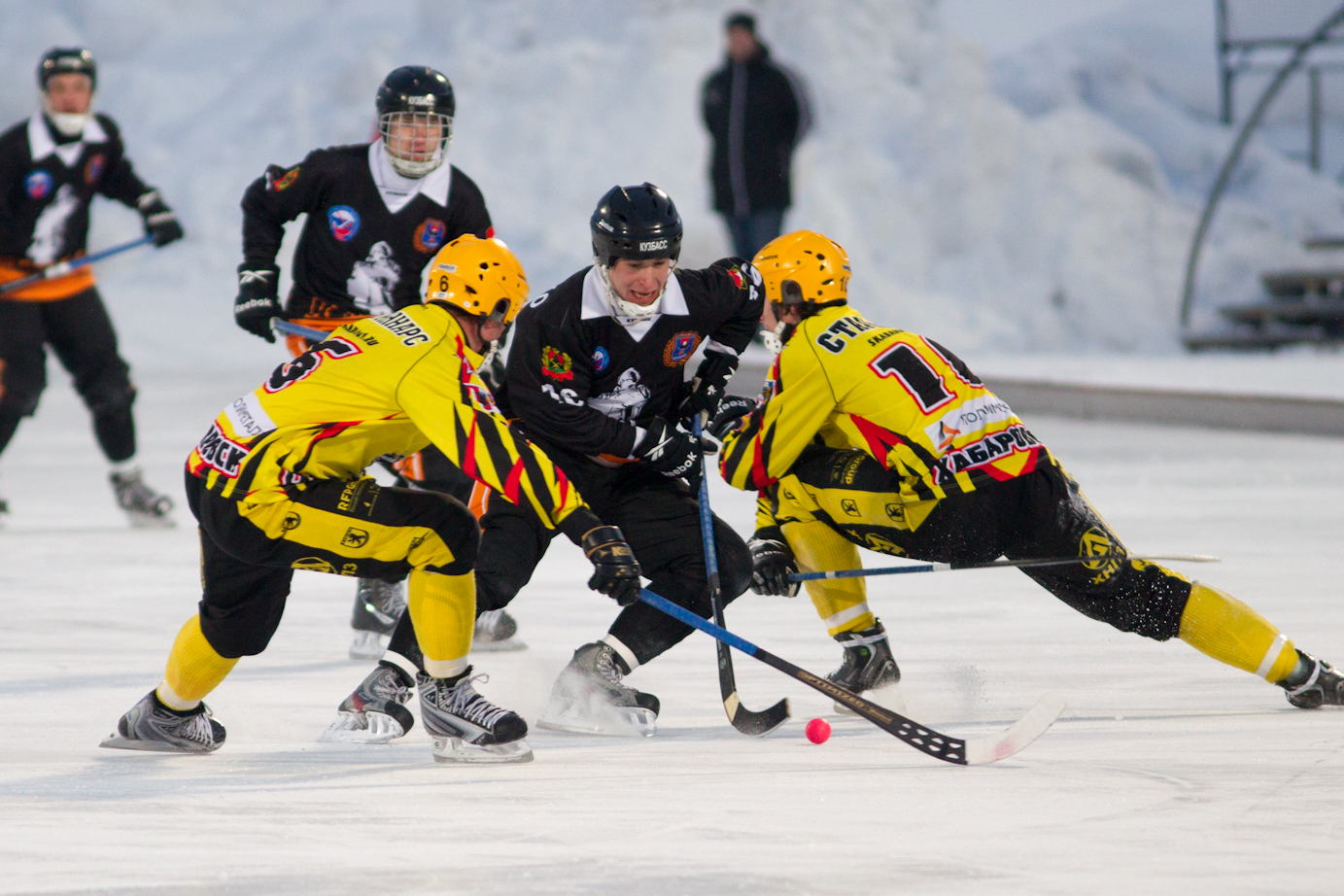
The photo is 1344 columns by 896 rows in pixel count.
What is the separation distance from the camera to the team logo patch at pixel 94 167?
6477 mm

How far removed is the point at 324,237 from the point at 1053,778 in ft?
8.80

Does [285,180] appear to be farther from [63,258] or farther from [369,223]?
[63,258]

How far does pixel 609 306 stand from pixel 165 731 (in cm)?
122

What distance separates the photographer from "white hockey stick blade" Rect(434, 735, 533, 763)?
3.31 meters

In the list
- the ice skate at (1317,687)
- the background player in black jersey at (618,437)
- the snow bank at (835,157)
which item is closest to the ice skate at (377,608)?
the background player in black jersey at (618,437)

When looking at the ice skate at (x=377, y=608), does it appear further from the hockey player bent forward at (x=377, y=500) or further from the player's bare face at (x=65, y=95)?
the player's bare face at (x=65, y=95)

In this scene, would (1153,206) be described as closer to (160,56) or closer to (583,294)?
(160,56)

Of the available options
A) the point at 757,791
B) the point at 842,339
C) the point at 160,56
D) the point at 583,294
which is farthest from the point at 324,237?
the point at 160,56

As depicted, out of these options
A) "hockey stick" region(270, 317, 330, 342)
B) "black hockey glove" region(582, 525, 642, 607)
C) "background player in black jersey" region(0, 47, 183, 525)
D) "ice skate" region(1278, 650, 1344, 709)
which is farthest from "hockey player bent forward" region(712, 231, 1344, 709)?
"background player in black jersey" region(0, 47, 183, 525)

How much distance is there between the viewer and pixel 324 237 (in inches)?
194

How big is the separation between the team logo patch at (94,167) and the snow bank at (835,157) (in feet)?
20.3

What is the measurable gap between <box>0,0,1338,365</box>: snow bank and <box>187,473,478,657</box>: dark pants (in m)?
9.54

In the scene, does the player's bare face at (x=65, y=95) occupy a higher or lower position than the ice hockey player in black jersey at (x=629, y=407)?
higher

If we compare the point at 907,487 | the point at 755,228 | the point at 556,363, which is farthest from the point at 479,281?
the point at 755,228
